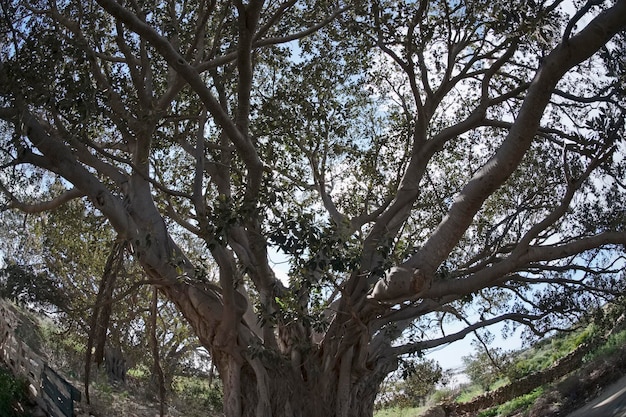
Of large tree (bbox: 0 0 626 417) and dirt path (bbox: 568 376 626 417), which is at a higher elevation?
large tree (bbox: 0 0 626 417)

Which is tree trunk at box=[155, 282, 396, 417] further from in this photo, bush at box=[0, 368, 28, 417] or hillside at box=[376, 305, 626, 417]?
hillside at box=[376, 305, 626, 417]

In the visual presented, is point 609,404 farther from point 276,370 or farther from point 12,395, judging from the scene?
point 12,395

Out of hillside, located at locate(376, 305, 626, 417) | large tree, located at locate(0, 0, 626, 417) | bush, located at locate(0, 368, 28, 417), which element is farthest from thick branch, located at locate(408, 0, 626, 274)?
bush, located at locate(0, 368, 28, 417)

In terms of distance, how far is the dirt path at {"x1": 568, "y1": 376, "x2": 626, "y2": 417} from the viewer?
28.9ft

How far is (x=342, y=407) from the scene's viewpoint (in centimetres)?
963

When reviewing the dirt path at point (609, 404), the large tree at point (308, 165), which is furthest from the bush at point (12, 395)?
the dirt path at point (609, 404)

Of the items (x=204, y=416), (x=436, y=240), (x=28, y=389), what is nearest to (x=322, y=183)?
(x=436, y=240)

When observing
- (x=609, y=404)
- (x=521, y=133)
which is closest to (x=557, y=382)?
(x=609, y=404)

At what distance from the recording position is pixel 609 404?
9.30 m

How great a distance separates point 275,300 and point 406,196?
260cm

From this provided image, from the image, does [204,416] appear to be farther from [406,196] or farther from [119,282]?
[406,196]

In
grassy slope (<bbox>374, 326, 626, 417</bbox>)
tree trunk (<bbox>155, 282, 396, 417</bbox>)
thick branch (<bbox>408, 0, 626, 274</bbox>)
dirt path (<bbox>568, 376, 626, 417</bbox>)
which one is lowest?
dirt path (<bbox>568, 376, 626, 417</bbox>)

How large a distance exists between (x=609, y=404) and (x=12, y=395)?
7860 mm

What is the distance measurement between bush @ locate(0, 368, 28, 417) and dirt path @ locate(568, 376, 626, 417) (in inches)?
292
